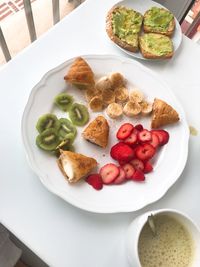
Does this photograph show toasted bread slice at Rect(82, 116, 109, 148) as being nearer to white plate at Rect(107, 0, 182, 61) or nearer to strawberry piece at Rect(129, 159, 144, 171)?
strawberry piece at Rect(129, 159, 144, 171)

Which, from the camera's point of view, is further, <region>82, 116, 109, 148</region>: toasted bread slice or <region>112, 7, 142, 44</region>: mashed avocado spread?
<region>112, 7, 142, 44</region>: mashed avocado spread

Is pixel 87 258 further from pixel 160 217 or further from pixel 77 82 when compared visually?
pixel 77 82

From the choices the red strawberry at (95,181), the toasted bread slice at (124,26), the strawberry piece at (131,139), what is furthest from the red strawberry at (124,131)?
the toasted bread slice at (124,26)

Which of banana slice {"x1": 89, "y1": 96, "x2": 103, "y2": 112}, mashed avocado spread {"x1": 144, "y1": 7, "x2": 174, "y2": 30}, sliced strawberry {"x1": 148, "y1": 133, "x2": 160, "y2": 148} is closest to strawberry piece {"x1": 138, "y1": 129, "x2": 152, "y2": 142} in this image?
sliced strawberry {"x1": 148, "y1": 133, "x2": 160, "y2": 148}

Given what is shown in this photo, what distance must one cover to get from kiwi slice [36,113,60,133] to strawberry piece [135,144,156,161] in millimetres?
180

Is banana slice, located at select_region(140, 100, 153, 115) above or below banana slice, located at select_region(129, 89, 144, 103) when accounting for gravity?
below

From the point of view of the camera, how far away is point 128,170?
79 centimetres

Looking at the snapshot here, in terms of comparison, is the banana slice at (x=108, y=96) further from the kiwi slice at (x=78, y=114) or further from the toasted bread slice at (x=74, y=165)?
the toasted bread slice at (x=74, y=165)

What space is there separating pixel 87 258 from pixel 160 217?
0.53 feet

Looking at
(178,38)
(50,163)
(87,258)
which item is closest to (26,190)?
(50,163)

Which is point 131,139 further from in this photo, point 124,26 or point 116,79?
point 124,26

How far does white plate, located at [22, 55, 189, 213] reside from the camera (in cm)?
74

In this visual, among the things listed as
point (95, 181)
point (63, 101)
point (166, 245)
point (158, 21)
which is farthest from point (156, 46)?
point (166, 245)

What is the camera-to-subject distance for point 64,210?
2.43ft
